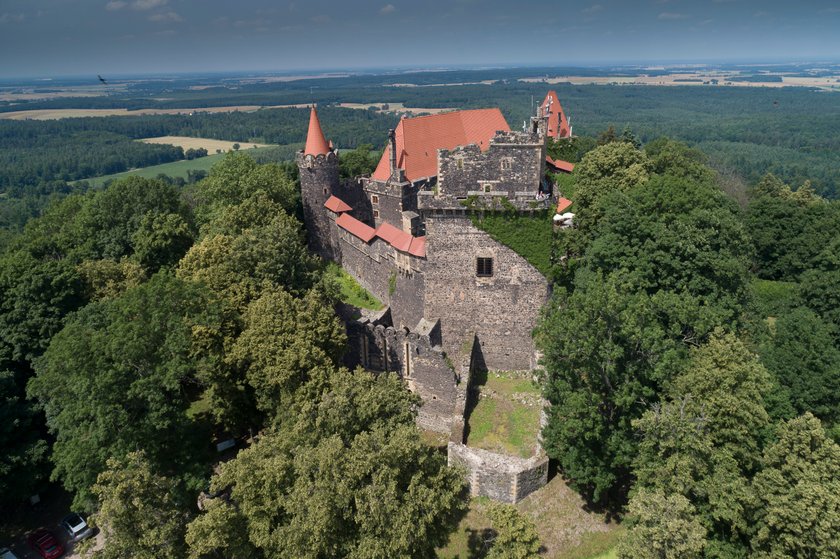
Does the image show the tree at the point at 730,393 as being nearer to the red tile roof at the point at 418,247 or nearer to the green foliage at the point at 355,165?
the red tile roof at the point at 418,247

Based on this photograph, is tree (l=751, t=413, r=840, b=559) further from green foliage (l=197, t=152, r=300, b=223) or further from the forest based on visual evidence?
green foliage (l=197, t=152, r=300, b=223)

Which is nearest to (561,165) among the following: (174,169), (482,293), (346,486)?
Result: (482,293)

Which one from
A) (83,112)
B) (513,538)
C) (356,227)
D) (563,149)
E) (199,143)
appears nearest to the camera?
(513,538)

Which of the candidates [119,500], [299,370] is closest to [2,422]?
[119,500]

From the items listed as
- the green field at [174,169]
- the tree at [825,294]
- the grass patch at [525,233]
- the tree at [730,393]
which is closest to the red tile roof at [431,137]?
the grass patch at [525,233]

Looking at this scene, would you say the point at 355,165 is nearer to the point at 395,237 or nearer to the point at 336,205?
the point at 336,205

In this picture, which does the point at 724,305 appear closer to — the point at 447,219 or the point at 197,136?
the point at 447,219
